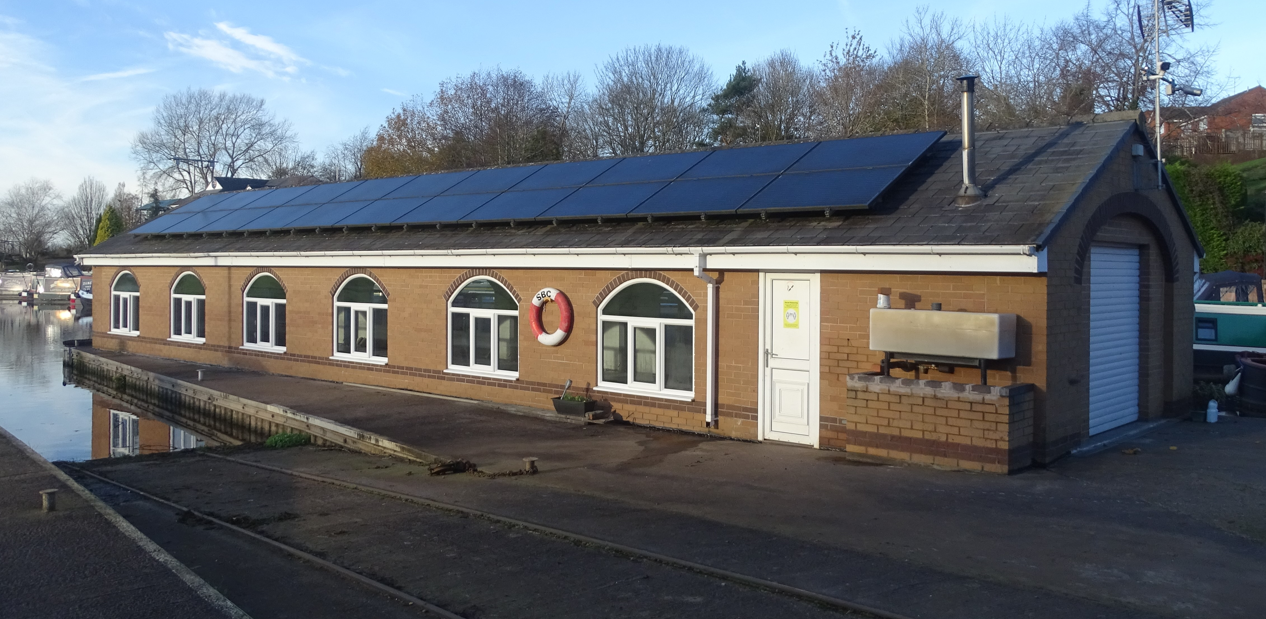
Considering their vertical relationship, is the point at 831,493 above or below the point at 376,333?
below

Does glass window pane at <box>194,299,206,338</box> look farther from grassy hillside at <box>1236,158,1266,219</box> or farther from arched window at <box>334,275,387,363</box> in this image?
grassy hillside at <box>1236,158,1266,219</box>

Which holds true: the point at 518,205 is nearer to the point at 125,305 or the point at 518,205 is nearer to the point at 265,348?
the point at 265,348

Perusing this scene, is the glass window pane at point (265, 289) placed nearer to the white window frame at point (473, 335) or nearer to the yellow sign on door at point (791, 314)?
the white window frame at point (473, 335)

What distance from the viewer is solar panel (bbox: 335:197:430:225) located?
64.4 ft

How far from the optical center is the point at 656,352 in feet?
46.6

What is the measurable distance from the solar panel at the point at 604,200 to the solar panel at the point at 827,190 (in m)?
2.40

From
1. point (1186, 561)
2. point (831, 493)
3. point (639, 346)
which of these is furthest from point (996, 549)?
point (639, 346)

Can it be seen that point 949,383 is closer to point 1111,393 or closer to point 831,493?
point 831,493

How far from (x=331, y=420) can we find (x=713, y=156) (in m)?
7.97

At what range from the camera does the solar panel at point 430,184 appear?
20.7 metres

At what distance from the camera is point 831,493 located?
9719 millimetres

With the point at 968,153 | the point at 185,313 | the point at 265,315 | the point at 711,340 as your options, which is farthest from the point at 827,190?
the point at 185,313

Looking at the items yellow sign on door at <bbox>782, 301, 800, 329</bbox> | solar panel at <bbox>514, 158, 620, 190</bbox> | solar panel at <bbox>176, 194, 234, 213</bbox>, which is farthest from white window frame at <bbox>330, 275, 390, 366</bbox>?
solar panel at <bbox>176, 194, 234, 213</bbox>

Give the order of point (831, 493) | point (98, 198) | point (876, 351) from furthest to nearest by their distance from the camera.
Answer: point (98, 198)
point (876, 351)
point (831, 493)
